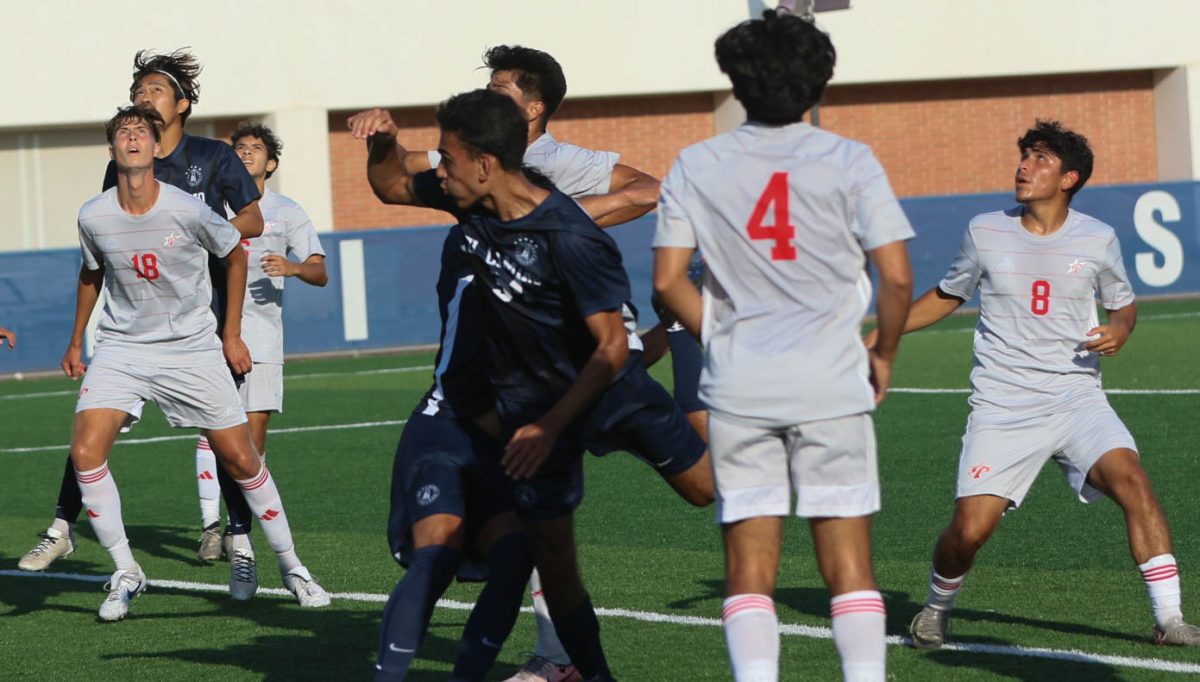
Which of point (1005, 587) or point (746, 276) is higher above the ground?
point (746, 276)

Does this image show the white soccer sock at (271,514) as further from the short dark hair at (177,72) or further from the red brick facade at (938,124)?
the red brick facade at (938,124)

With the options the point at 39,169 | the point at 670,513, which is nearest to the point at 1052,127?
the point at 670,513

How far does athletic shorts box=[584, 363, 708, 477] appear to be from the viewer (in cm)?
545

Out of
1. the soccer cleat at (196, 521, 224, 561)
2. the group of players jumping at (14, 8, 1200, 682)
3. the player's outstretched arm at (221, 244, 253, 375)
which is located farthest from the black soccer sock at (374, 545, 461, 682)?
the soccer cleat at (196, 521, 224, 561)

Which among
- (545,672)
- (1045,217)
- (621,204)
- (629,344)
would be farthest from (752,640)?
(1045,217)

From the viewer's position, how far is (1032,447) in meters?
6.41

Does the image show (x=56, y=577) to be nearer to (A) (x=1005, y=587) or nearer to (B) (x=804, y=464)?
(A) (x=1005, y=587)

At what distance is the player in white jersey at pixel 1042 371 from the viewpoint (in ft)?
20.8

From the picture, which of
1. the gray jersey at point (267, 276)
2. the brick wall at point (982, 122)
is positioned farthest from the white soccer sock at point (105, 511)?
the brick wall at point (982, 122)

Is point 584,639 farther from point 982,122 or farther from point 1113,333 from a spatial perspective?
point 982,122

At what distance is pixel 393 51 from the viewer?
87.8ft

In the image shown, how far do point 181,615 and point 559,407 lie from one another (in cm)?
329

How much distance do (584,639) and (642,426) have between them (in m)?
0.67

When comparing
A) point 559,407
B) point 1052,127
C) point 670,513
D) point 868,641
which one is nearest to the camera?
point 868,641
